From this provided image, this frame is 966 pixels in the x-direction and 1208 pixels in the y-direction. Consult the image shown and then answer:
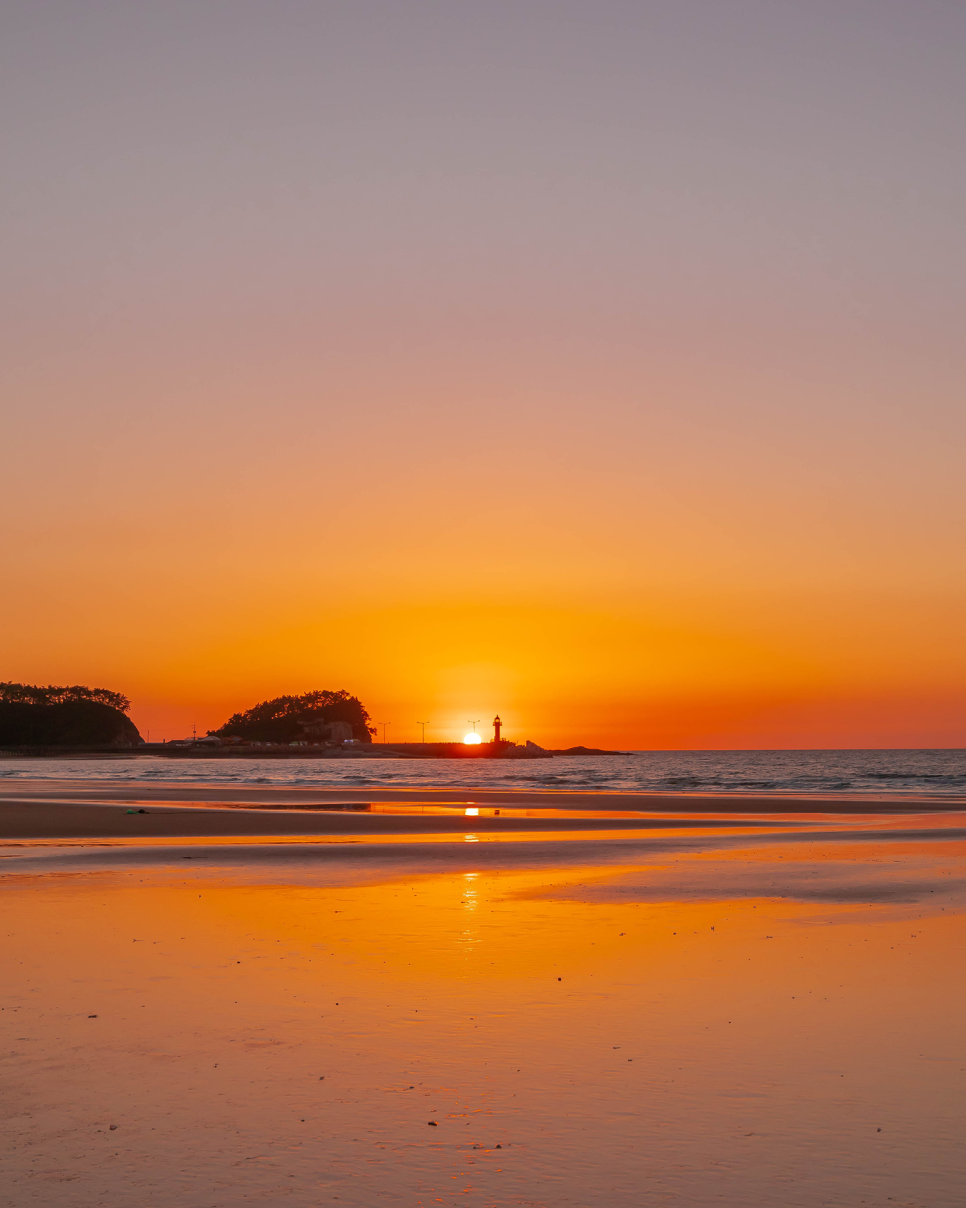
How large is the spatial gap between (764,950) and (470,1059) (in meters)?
5.56

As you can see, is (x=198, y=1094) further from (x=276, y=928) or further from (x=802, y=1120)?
(x=276, y=928)

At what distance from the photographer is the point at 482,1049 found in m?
8.30

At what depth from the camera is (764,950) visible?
12430 millimetres

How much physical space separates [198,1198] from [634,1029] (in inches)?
171

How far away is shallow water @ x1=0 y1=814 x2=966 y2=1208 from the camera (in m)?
5.96

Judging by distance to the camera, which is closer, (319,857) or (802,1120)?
(802,1120)

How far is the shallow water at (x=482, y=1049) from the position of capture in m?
5.96

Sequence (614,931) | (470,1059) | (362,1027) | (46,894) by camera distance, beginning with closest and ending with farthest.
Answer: (470,1059), (362,1027), (614,931), (46,894)

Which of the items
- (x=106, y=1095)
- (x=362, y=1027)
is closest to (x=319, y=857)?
(x=362, y=1027)

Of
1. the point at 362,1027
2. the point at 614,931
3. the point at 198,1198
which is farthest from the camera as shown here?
the point at 614,931

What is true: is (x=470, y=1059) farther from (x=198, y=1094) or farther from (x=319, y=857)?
(x=319, y=857)

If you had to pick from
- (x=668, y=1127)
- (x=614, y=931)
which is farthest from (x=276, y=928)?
(x=668, y=1127)

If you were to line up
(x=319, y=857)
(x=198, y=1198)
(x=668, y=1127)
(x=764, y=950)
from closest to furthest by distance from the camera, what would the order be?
(x=198, y=1198) → (x=668, y=1127) → (x=764, y=950) → (x=319, y=857)

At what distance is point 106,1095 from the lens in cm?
721
